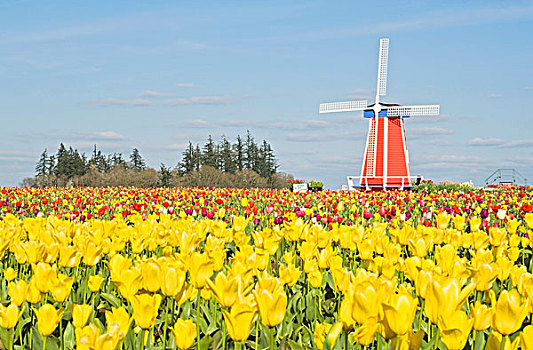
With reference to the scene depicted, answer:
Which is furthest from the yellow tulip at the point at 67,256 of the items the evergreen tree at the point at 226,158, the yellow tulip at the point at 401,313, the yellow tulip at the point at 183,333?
the evergreen tree at the point at 226,158

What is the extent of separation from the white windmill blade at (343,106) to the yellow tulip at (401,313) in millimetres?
32730

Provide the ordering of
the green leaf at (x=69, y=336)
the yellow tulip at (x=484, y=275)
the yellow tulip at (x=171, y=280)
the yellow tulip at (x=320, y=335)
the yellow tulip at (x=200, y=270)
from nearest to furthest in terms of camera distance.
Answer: the yellow tulip at (x=320, y=335) → the yellow tulip at (x=171, y=280) → the yellow tulip at (x=200, y=270) → the yellow tulip at (x=484, y=275) → the green leaf at (x=69, y=336)

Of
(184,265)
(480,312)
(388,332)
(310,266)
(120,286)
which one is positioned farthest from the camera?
(310,266)

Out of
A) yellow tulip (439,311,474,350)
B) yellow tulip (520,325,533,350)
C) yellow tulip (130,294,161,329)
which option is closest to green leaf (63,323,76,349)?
yellow tulip (130,294,161,329)

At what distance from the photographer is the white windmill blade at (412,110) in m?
32.9

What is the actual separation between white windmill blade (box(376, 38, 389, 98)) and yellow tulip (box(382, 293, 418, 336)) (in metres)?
33.0

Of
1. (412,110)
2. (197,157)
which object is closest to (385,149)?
(412,110)

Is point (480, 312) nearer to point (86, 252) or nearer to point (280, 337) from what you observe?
point (280, 337)

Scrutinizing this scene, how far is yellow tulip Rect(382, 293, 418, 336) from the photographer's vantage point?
6.68 feet

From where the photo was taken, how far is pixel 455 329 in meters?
2.02

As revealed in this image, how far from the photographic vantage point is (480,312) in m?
2.33

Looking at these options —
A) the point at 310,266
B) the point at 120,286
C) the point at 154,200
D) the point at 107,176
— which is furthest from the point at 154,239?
the point at 107,176

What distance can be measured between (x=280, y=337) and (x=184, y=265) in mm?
755

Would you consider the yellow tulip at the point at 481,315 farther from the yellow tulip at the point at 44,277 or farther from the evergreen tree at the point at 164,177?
the evergreen tree at the point at 164,177
